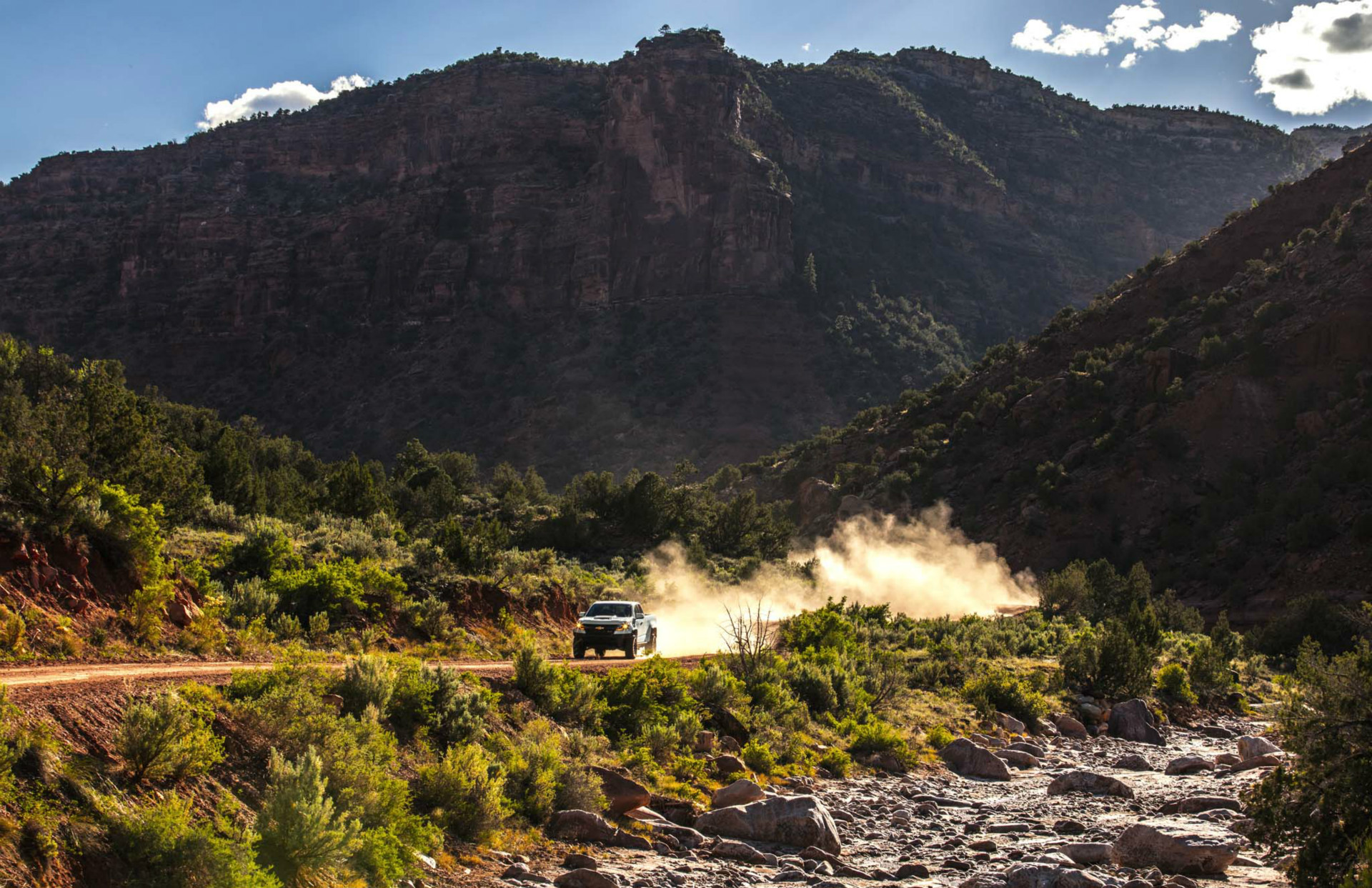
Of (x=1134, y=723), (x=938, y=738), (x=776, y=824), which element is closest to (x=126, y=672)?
(x=776, y=824)

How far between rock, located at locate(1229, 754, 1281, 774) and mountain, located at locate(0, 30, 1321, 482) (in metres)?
83.3

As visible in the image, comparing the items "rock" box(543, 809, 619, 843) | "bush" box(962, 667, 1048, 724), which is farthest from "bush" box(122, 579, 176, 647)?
"bush" box(962, 667, 1048, 724)

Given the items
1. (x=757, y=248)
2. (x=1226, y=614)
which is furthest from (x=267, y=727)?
(x=757, y=248)

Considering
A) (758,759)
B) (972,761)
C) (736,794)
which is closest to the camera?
(736,794)

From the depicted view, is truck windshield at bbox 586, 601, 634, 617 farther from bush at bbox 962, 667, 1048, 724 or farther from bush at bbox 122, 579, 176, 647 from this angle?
bush at bbox 122, 579, 176, 647

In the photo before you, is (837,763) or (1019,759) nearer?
(837,763)

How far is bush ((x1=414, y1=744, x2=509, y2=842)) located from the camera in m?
11.5

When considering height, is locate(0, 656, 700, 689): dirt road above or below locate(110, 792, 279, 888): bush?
above

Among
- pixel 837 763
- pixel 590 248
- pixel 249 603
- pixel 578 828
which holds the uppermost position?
pixel 590 248

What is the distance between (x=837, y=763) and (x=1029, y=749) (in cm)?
523

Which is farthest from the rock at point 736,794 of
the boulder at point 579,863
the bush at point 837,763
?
the boulder at point 579,863

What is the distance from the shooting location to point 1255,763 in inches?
783

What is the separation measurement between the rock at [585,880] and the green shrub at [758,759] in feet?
20.9

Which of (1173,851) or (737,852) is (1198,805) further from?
(737,852)
